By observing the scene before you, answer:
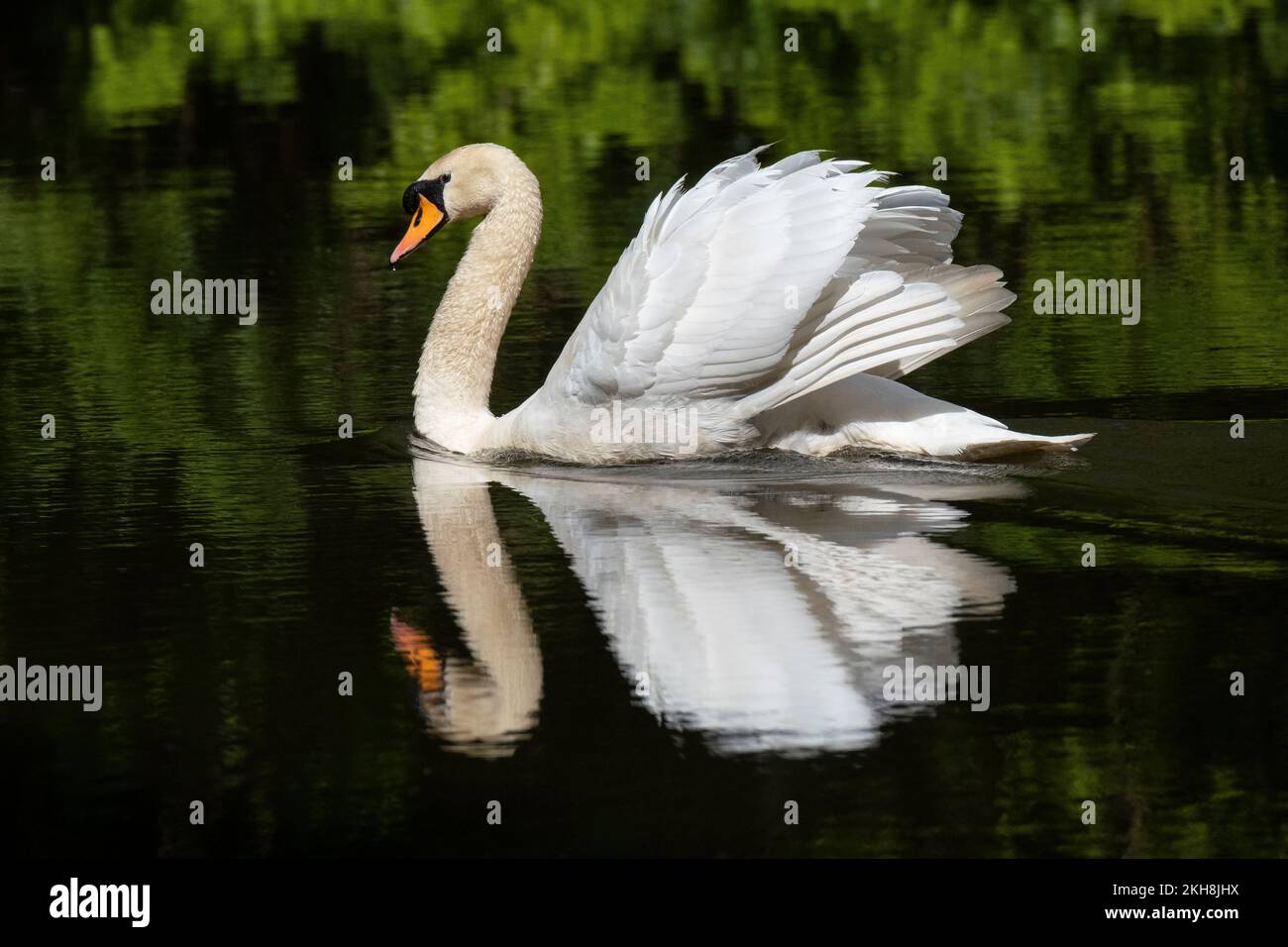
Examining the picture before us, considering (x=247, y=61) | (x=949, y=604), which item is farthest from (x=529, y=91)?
(x=949, y=604)

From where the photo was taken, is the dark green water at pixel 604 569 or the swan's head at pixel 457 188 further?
the swan's head at pixel 457 188

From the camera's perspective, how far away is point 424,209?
1106 centimetres

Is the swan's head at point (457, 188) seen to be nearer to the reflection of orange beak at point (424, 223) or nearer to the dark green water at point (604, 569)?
the reflection of orange beak at point (424, 223)

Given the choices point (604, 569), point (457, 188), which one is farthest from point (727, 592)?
point (457, 188)

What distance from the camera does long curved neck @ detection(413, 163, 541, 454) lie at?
34.4 ft

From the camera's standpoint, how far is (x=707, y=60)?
2317 cm

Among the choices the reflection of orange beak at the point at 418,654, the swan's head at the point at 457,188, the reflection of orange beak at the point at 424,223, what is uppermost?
the swan's head at the point at 457,188

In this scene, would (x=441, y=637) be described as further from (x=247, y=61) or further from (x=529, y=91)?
(x=247, y=61)

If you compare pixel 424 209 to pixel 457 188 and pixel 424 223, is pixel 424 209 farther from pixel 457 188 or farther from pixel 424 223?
pixel 457 188

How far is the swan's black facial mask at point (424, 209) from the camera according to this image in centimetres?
1099

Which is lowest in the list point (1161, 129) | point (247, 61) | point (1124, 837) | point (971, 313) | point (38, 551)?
point (1124, 837)

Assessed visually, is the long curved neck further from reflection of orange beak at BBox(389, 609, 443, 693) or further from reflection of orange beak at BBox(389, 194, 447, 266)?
reflection of orange beak at BBox(389, 609, 443, 693)

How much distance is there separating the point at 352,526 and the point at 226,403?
2.57 meters

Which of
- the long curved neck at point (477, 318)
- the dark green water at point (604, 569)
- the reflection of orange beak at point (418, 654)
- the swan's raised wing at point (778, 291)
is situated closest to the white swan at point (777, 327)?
the swan's raised wing at point (778, 291)
